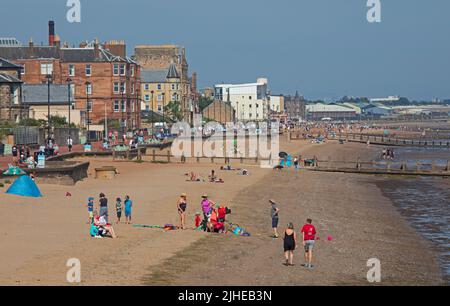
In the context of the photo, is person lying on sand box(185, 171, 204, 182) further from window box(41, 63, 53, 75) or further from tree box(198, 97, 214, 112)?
tree box(198, 97, 214, 112)

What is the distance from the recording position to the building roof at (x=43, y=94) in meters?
90.2

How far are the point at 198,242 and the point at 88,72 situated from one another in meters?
78.2

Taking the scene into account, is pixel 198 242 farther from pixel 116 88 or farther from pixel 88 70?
pixel 88 70

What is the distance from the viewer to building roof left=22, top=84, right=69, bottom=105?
9025cm

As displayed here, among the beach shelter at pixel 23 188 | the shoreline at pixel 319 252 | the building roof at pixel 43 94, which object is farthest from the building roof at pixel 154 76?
the beach shelter at pixel 23 188

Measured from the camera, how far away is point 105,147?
73.7m

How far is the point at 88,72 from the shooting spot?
4082 inches

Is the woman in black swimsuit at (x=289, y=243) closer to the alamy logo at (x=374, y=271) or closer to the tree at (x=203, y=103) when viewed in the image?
the alamy logo at (x=374, y=271)

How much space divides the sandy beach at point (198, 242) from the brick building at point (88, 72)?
5442 centimetres

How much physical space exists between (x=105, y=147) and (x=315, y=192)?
90.5 feet

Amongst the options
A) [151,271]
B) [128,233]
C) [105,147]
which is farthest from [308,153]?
[151,271]

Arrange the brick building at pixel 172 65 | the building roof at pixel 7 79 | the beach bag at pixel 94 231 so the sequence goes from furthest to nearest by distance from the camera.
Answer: the brick building at pixel 172 65
the building roof at pixel 7 79
the beach bag at pixel 94 231
